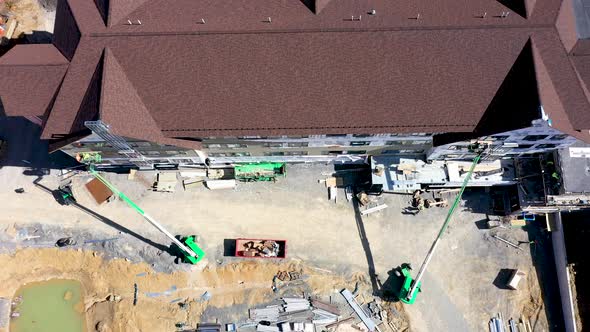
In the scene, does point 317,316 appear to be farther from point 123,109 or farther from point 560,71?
point 560,71

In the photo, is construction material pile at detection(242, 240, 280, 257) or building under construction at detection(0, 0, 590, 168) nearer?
building under construction at detection(0, 0, 590, 168)

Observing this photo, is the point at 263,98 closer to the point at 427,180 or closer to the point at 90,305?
the point at 427,180

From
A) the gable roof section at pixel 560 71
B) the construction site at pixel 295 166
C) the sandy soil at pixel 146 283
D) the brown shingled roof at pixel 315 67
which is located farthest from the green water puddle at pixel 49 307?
the gable roof section at pixel 560 71

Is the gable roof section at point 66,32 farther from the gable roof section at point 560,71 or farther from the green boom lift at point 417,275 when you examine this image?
the gable roof section at point 560,71

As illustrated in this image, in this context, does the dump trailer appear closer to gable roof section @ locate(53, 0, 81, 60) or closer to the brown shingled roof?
the brown shingled roof

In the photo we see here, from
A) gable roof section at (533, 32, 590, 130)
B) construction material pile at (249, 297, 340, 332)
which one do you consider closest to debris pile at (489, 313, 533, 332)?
construction material pile at (249, 297, 340, 332)

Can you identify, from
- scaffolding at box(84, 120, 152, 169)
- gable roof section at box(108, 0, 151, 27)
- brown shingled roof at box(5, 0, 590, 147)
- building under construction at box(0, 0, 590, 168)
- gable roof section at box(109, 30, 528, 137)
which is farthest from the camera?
gable roof section at box(108, 0, 151, 27)

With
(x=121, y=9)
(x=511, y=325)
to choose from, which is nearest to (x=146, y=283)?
(x=121, y=9)
